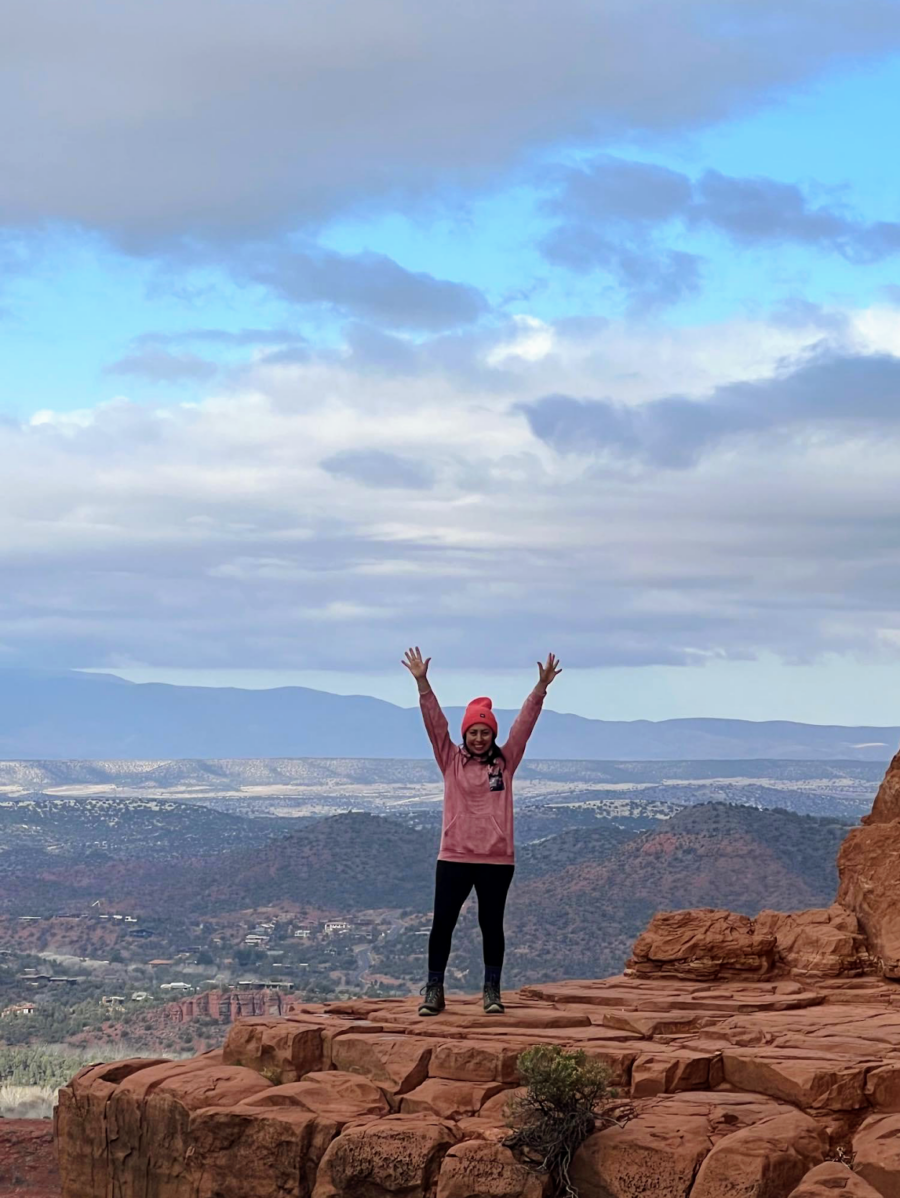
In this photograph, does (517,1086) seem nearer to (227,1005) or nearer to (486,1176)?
(486,1176)

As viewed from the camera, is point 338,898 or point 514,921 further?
point 338,898

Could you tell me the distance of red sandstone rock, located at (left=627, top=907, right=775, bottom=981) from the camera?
20125 mm

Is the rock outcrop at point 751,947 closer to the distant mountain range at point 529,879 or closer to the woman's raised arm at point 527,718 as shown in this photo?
the woman's raised arm at point 527,718

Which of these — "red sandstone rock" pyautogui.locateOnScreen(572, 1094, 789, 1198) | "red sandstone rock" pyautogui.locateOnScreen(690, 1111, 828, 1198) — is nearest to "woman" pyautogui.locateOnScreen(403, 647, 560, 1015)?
"red sandstone rock" pyautogui.locateOnScreen(572, 1094, 789, 1198)

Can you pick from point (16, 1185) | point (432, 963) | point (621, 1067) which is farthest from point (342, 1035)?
point (16, 1185)

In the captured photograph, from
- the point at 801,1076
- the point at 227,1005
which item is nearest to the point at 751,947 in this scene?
the point at 801,1076

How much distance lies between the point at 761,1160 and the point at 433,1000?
5.22 meters

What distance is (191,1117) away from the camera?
16078 millimetres

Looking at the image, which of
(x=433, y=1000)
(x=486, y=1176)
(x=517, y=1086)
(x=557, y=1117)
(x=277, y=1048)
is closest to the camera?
(x=557, y=1117)

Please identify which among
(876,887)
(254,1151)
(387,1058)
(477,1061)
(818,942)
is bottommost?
(254,1151)

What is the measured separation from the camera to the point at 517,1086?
15.0m

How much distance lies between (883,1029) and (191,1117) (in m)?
6.76

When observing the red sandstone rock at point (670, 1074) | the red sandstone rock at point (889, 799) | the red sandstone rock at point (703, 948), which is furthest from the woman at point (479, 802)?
the red sandstone rock at point (889, 799)

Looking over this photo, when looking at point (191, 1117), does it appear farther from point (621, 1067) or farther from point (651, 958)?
point (651, 958)
